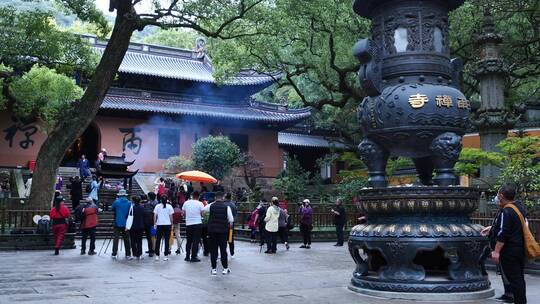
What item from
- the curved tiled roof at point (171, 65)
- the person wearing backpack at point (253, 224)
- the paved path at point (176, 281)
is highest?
the curved tiled roof at point (171, 65)

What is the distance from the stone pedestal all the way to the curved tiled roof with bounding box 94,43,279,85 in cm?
2639

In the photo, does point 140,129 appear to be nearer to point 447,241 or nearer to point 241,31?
point 241,31

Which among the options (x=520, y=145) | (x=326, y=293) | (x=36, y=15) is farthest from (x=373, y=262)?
(x=36, y=15)

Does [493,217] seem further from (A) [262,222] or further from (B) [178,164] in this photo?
(B) [178,164]

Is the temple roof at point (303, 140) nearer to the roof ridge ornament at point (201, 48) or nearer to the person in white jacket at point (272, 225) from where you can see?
the roof ridge ornament at point (201, 48)

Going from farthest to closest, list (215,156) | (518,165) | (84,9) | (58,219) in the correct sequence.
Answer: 1. (215,156)
2. (84,9)
3. (58,219)
4. (518,165)

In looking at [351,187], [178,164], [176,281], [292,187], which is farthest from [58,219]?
[178,164]

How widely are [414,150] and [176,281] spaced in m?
4.23

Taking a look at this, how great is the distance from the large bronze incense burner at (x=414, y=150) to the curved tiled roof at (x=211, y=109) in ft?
80.5

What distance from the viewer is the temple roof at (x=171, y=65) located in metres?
33.6

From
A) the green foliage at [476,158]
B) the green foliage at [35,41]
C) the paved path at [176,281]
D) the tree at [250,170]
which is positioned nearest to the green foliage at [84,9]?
the green foliage at [35,41]

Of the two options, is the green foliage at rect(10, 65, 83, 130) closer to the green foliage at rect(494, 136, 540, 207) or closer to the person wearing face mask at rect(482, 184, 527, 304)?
the green foliage at rect(494, 136, 540, 207)

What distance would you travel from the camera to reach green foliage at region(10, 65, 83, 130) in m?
20.6

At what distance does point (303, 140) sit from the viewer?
38625 millimetres
